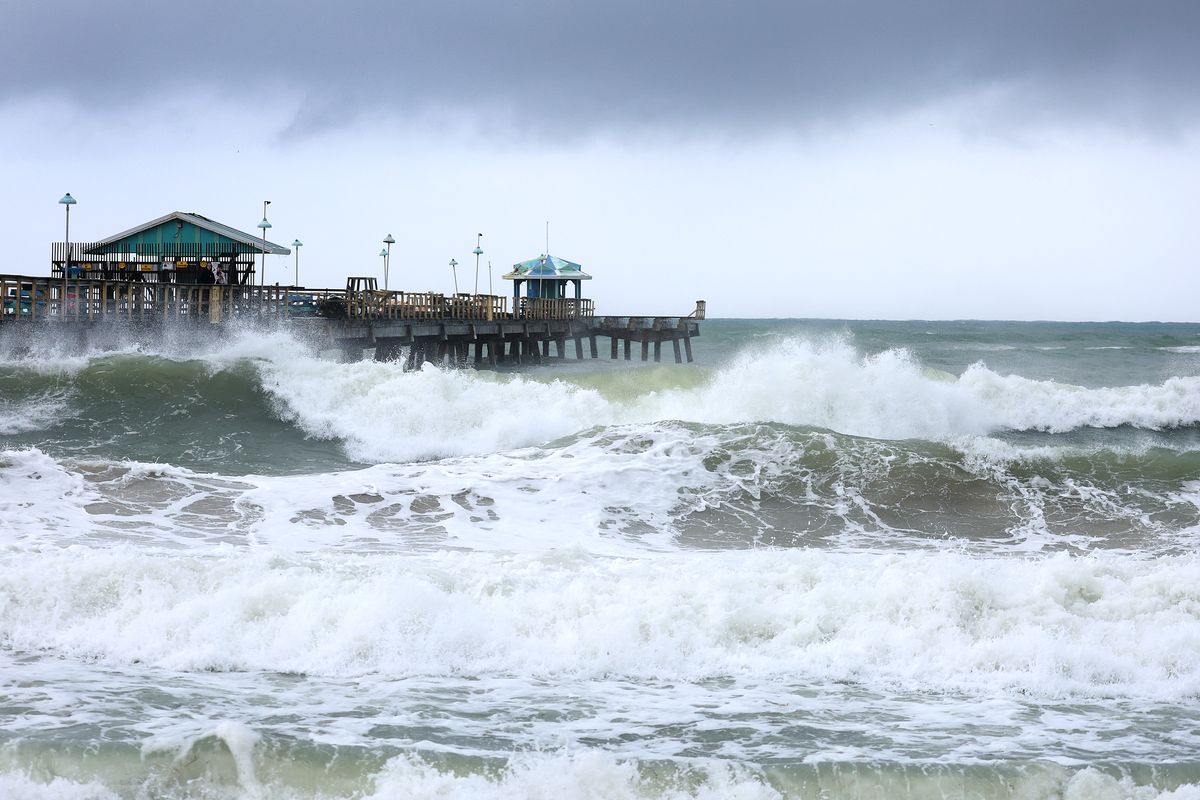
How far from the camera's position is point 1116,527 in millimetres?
13141

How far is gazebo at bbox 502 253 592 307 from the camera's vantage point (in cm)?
4350

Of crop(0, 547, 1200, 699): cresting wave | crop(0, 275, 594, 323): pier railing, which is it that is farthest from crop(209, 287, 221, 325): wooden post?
crop(0, 547, 1200, 699): cresting wave

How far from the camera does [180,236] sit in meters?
29.1

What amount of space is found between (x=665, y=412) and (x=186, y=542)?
44.4ft

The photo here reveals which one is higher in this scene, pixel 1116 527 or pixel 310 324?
pixel 310 324

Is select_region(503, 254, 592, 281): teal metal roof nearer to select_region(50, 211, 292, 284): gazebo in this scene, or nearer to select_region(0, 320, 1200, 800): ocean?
select_region(50, 211, 292, 284): gazebo

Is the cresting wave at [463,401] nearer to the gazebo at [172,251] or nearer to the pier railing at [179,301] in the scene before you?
the pier railing at [179,301]

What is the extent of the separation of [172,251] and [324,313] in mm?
4850

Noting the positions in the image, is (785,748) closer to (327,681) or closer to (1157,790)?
(1157,790)

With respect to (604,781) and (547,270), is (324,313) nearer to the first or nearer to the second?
(547,270)

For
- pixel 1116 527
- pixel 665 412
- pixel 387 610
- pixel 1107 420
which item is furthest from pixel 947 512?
pixel 1107 420

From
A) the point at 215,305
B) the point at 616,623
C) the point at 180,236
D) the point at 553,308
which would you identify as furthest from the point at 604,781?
the point at 553,308

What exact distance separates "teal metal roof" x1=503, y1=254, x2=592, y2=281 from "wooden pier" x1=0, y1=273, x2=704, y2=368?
7.03 feet

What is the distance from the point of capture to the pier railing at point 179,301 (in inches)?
906
